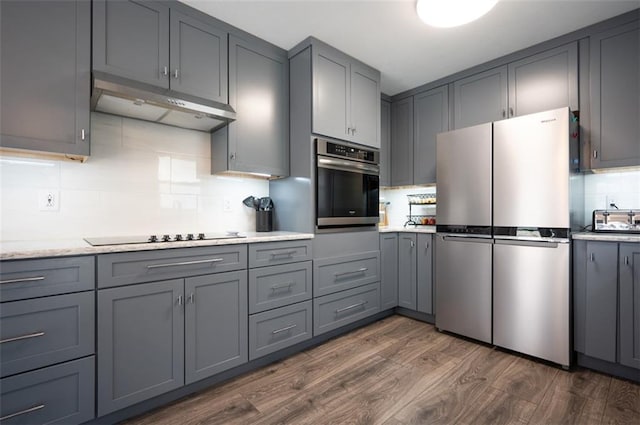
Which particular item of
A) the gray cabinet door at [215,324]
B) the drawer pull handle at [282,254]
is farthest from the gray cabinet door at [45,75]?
the drawer pull handle at [282,254]

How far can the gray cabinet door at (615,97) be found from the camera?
218 cm

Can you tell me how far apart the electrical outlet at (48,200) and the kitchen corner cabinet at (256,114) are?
1013mm

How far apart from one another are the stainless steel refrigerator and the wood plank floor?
0.83ft

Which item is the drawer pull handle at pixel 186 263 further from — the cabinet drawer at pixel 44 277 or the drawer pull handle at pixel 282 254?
the drawer pull handle at pixel 282 254

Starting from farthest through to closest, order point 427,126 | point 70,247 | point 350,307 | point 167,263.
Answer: point 427,126
point 350,307
point 167,263
point 70,247

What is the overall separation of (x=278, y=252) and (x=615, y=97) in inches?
108

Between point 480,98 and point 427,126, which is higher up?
point 480,98

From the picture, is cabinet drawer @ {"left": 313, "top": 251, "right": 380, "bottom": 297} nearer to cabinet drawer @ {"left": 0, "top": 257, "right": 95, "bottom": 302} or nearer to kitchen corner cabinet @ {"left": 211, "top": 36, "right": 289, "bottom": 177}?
kitchen corner cabinet @ {"left": 211, "top": 36, "right": 289, "bottom": 177}

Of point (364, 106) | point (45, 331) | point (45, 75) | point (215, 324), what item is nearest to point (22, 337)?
point (45, 331)

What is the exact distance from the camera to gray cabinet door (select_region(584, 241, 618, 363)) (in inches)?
78.5

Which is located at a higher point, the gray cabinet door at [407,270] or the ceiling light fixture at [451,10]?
the ceiling light fixture at [451,10]

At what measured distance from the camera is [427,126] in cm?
335

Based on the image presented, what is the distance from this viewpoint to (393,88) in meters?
3.49

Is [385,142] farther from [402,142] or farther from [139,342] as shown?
[139,342]
